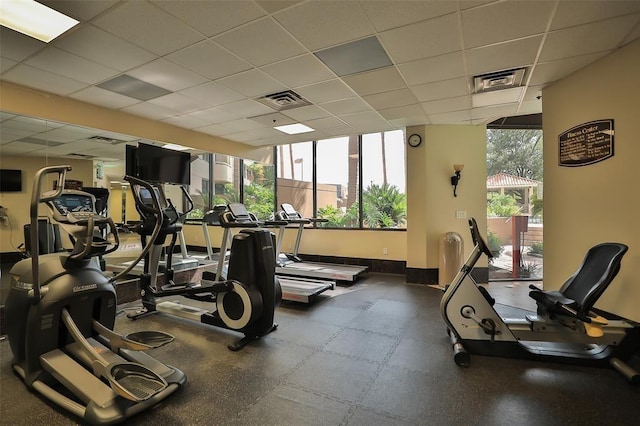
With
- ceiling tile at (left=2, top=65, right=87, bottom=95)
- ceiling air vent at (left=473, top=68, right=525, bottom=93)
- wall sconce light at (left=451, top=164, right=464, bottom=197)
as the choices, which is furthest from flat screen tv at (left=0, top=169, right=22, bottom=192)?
wall sconce light at (left=451, top=164, right=464, bottom=197)

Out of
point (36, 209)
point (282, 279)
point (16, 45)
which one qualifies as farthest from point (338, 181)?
point (36, 209)

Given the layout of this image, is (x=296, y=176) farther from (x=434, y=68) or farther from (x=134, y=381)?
(x=134, y=381)

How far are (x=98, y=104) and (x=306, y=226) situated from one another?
467 centimetres

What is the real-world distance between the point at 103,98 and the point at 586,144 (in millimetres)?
6251

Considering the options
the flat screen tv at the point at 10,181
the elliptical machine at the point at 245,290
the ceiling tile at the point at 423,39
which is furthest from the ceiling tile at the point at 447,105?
the flat screen tv at the point at 10,181

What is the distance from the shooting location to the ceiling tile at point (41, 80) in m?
3.59

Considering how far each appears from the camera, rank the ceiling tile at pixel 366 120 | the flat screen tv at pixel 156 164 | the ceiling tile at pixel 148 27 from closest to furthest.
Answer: the ceiling tile at pixel 148 27 < the flat screen tv at pixel 156 164 < the ceiling tile at pixel 366 120

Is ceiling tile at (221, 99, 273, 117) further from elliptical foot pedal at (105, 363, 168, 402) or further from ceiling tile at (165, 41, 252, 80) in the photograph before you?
elliptical foot pedal at (105, 363, 168, 402)

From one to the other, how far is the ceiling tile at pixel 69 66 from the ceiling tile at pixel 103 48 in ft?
0.44

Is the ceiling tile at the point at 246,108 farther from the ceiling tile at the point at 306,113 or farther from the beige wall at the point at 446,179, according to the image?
the beige wall at the point at 446,179

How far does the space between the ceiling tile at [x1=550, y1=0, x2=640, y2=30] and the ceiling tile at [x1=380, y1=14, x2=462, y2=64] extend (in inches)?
30.9

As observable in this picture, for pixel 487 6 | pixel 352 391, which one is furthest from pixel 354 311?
pixel 487 6

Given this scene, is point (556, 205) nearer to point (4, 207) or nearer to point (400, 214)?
point (400, 214)

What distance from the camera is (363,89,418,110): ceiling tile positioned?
441 centimetres
